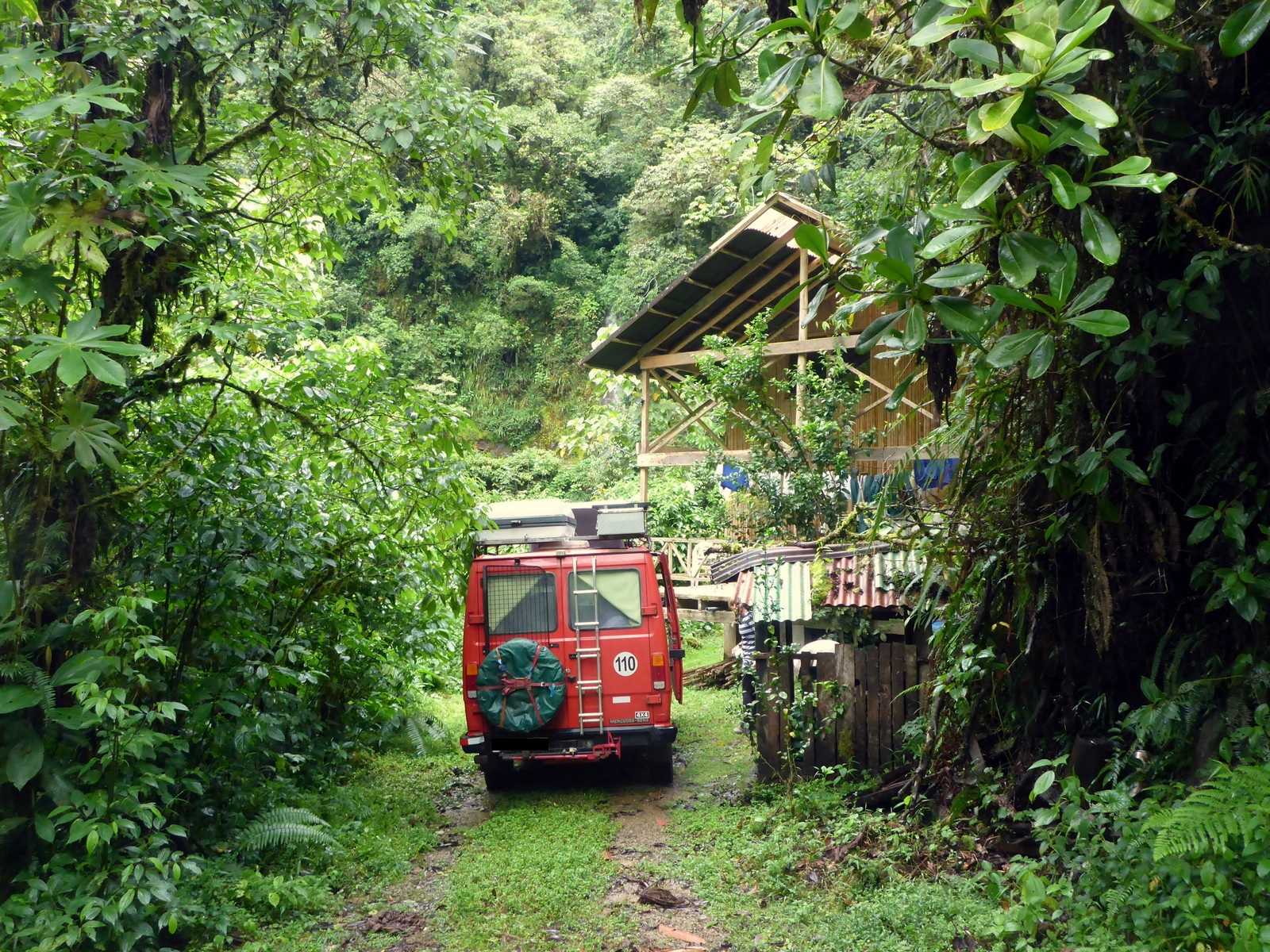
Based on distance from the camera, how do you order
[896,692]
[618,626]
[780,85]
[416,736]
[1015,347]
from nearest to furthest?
1. [1015,347]
2. [780,85]
3. [896,692]
4. [618,626]
5. [416,736]

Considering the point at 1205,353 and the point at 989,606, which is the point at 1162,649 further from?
the point at 1205,353

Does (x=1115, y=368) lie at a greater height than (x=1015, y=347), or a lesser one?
greater

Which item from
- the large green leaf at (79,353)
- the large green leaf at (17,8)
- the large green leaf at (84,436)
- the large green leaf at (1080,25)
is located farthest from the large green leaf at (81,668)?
the large green leaf at (1080,25)

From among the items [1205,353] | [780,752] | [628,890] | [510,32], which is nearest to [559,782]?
[780,752]

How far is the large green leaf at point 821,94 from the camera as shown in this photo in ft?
9.70

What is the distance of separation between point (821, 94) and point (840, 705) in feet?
16.9

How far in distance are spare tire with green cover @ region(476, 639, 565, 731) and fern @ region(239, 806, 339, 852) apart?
1965 millimetres

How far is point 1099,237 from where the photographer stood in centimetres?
281

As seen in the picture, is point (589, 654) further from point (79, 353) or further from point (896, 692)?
point (79, 353)

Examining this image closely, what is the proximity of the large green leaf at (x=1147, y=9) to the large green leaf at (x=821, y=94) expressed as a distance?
0.88m

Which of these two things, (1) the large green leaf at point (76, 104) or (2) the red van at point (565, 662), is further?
(2) the red van at point (565, 662)

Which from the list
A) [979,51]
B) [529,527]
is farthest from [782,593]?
[979,51]

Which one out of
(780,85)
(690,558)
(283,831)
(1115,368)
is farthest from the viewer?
(690,558)

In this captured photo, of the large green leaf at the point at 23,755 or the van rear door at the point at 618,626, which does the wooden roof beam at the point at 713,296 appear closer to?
the van rear door at the point at 618,626
